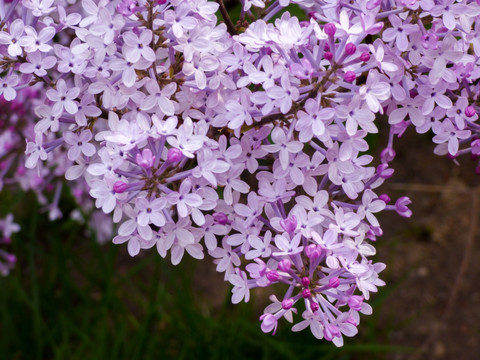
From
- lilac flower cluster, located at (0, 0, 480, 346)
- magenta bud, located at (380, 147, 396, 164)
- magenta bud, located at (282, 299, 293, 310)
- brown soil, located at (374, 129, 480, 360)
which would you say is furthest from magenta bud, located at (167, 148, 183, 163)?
brown soil, located at (374, 129, 480, 360)

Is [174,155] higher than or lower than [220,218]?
higher

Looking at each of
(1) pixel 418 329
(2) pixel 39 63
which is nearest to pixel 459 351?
(1) pixel 418 329

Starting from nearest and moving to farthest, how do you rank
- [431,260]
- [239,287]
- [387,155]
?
1. [239,287]
2. [387,155]
3. [431,260]

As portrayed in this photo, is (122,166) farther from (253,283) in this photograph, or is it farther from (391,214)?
(391,214)

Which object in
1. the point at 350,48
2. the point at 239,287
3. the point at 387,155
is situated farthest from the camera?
the point at 387,155

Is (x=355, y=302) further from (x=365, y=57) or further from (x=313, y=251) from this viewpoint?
(x=365, y=57)

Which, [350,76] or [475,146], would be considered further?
[475,146]

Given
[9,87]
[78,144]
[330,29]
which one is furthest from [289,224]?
[9,87]

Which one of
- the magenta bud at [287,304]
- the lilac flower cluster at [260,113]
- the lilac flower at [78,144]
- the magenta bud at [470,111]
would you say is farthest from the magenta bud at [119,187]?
the magenta bud at [470,111]
